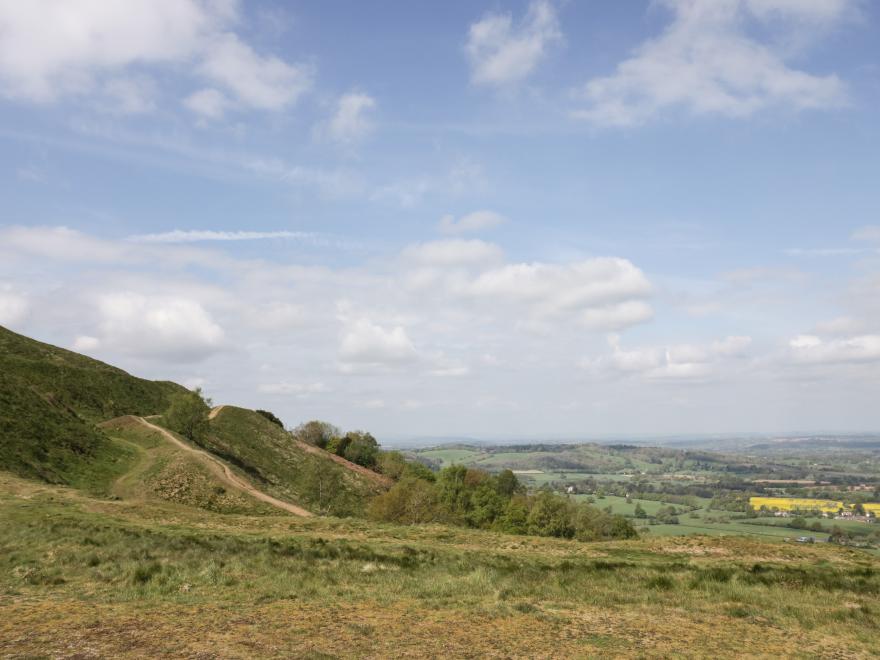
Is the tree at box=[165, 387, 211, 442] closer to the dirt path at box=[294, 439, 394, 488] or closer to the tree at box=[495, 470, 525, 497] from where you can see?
the dirt path at box=[294, 439, 394, 488]

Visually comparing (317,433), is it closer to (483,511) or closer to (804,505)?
(483,511)

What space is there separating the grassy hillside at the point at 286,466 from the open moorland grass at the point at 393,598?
38.6 meters

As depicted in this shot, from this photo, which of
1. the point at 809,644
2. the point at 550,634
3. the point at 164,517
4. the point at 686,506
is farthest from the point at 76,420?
the point at 686,506

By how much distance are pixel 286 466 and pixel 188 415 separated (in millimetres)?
20345

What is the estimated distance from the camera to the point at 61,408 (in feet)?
209

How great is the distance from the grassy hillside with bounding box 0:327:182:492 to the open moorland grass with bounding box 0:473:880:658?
2348cm

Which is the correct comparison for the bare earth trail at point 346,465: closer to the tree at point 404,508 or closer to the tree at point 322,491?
the tree at point 322,491

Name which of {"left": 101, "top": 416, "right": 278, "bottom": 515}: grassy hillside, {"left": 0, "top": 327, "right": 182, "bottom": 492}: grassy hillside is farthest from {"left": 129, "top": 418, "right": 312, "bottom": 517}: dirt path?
{"left": 0, "top": 327, "right": 182, "bottom": 492}: grassy hillside

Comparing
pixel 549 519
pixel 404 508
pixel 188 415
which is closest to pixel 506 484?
pixel 549 519

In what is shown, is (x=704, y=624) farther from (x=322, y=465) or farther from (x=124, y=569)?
(x=322, y=465)

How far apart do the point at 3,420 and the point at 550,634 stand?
60058mm

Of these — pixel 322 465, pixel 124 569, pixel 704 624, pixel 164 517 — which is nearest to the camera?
pixel 704 624

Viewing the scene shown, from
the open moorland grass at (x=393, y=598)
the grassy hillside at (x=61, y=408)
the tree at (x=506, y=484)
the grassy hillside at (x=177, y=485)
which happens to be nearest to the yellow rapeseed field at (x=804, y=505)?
the tree at (x=506, y=484)

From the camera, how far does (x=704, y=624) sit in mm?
14375
